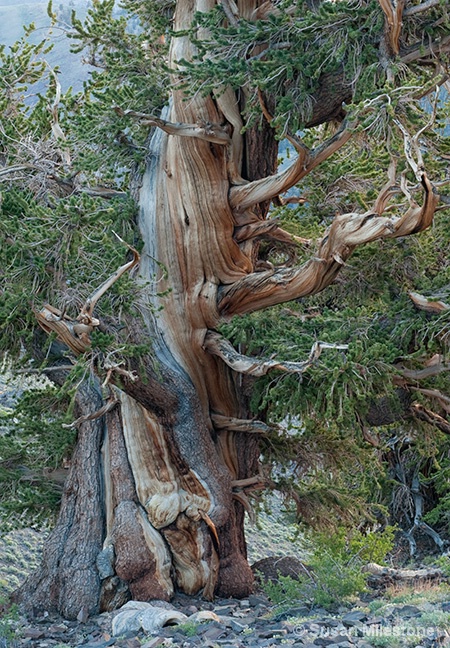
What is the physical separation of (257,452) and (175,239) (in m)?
2.82

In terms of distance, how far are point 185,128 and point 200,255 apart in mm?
1475

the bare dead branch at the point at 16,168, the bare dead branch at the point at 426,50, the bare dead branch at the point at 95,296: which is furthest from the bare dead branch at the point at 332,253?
the bare dead branch at the point at 16,168

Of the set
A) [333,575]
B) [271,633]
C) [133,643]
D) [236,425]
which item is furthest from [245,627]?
[236,425]

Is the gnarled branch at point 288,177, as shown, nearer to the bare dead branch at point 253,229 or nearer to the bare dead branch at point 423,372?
the bare dead branch at point 253,229

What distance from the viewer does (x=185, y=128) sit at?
29.2ft

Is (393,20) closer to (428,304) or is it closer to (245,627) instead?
(428,304)

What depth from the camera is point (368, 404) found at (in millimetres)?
8938

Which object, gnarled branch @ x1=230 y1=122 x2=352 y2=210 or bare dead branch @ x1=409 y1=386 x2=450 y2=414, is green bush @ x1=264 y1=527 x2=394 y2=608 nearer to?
bare dead branch @ x1=409 y1=386 x2=450 y2=414

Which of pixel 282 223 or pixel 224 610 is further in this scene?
pixel 282 223

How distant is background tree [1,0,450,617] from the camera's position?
26.5ft

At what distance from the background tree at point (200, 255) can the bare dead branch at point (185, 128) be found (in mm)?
24

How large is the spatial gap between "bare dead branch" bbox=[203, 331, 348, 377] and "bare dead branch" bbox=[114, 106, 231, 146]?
7.09ft

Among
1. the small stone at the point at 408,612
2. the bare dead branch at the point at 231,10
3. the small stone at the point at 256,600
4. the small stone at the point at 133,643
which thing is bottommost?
the small stone at the point at 133,643

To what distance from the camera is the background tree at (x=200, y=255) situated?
8.06 metres
